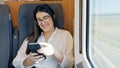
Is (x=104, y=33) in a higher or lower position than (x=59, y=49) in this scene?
higher

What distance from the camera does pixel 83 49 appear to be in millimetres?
1837

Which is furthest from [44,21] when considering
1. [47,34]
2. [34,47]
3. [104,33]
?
[104,33]

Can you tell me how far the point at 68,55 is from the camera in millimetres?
2158

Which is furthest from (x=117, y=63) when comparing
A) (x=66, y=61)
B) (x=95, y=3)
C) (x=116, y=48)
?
(x=66, y=61)

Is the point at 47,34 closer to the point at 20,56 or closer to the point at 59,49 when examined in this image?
the point at 59,49

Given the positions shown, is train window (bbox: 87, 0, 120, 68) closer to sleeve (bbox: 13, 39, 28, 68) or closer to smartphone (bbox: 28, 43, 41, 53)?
smartphone (bbox: 28, 43, 41, 53)

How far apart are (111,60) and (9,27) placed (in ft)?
4.73

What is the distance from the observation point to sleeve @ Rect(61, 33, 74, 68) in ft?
6.94

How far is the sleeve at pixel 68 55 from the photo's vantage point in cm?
212

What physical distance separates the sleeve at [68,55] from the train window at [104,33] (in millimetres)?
385

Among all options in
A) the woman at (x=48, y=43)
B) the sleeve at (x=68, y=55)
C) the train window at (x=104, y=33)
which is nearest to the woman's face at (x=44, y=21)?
the woman at (x=48, y=43)

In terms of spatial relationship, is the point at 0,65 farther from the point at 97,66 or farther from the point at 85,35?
the point at 97,66

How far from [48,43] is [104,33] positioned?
0.83m

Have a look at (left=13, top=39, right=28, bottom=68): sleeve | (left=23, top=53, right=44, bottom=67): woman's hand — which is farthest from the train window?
(left=13, top=39, right=28, bottom=68): sleeve
